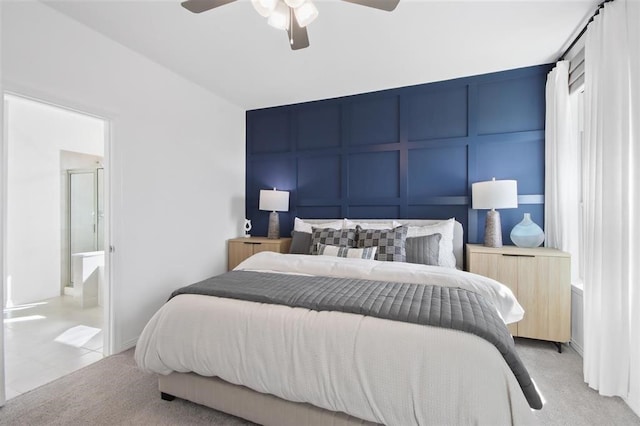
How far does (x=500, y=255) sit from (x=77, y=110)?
12.4ft

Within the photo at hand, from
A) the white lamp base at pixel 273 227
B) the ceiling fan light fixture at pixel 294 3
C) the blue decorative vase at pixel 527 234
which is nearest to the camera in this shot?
the ceiling fan light fixture at pixel 294 3

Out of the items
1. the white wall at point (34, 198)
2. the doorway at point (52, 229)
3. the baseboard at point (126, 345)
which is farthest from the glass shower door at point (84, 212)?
the baseboard at point (126, 345)

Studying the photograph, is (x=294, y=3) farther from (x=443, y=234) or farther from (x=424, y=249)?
(x=443, y=234)

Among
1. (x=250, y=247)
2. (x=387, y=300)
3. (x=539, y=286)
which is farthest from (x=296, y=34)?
(x=539, y=286)

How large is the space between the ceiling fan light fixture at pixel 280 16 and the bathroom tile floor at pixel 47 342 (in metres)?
2.94

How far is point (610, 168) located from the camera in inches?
72.3

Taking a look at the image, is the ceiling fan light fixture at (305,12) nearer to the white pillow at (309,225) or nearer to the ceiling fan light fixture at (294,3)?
the ceiling fan light fixture at (294,3)

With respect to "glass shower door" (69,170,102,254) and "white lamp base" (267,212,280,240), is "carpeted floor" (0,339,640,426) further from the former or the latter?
"glass shower door" (69,170,102,254)

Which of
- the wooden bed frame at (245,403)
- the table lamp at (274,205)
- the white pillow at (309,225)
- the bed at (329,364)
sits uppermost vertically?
the table lamp at (274,205)

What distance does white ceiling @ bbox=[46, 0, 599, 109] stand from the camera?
2109mm

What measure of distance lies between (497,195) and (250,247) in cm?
289

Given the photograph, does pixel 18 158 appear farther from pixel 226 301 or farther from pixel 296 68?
pixel 226 301

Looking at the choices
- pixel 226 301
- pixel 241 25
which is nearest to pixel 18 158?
pixel 241 25

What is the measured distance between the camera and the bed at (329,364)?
114 cm
